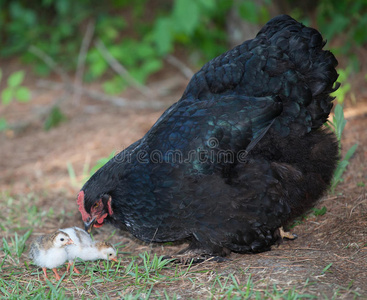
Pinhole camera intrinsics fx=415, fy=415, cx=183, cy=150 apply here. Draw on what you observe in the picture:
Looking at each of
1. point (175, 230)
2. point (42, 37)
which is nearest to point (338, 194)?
point (175, 230)

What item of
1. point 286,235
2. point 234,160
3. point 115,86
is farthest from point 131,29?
point 286,235

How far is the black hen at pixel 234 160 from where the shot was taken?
344 cm

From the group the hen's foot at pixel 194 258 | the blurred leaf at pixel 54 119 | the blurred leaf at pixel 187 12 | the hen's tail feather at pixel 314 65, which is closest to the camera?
the hen's foot at pixel 194 258

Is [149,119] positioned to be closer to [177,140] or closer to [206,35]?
[206,35]

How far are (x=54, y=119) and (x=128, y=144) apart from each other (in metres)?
2.33

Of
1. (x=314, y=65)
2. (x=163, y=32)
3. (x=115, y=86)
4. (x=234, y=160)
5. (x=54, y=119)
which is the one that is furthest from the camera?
(x=115, y=86)

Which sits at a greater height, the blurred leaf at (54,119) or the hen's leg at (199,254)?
the blurred leaf at (54,119)

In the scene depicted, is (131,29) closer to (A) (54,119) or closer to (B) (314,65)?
(A) (54,119)

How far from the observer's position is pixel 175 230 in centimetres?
356

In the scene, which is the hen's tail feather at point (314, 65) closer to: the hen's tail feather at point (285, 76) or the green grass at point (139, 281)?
the hen's tail feather at point (285, 76)

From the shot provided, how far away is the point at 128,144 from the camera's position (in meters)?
6.46

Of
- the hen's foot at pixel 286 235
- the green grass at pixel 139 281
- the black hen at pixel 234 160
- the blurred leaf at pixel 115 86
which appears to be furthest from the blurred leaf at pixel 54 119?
the hen's foot at pixel 286 235

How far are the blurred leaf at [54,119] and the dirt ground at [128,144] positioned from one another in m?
0.13

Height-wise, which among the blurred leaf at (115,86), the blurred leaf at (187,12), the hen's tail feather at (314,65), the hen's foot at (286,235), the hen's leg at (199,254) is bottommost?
the hen's foot at (286,235)
